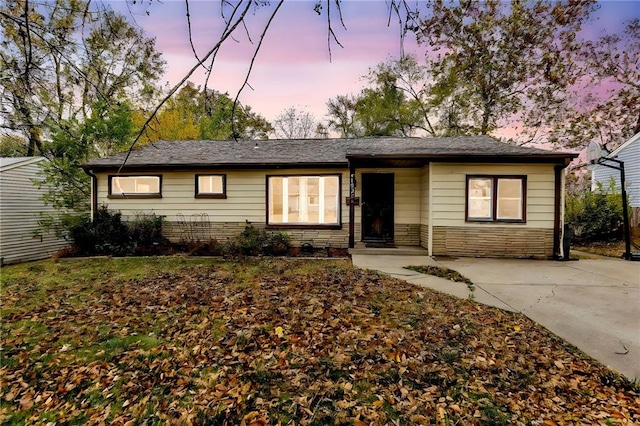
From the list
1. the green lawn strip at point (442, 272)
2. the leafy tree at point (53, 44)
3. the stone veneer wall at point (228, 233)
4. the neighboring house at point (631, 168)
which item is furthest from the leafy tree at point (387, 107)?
the leafy tree at point (53, 44)

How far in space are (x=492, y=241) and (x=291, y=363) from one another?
21.7ft

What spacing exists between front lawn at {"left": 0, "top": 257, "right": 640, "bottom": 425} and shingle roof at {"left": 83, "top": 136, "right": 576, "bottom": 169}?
171 inches

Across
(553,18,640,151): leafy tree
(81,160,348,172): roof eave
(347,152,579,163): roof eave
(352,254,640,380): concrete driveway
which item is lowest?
(352,254,640,380): concrete driveway

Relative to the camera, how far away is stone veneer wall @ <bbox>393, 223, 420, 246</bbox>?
8.52m

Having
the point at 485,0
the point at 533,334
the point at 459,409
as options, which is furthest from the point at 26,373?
the point at 485,0

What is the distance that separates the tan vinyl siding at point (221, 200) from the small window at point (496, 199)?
15.5 ft

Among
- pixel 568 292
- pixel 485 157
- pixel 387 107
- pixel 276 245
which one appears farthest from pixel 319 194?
pixel 387 107

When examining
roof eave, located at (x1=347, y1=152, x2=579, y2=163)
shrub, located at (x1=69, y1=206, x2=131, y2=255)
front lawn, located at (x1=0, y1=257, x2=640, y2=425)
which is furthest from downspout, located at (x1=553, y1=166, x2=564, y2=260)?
shrub, located at (x1=69, y1=206, x2=131, y2=255)

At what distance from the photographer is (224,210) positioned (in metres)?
8.61

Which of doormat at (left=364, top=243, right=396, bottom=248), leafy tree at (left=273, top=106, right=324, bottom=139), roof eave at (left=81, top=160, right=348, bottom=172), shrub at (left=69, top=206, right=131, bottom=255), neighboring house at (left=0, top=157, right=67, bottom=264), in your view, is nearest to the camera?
shrub at (left=69, top=206, right=131, bottom=255)

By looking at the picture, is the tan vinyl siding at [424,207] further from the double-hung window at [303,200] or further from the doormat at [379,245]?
the double-hung window at [303,200]

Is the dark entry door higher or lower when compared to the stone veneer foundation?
higher

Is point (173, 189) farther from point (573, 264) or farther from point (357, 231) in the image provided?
point (573, 264)

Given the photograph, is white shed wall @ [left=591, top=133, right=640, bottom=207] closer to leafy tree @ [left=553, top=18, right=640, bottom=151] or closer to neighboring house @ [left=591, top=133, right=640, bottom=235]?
neighboring house @ [left=591, top=133, right=640, bottom=235]
